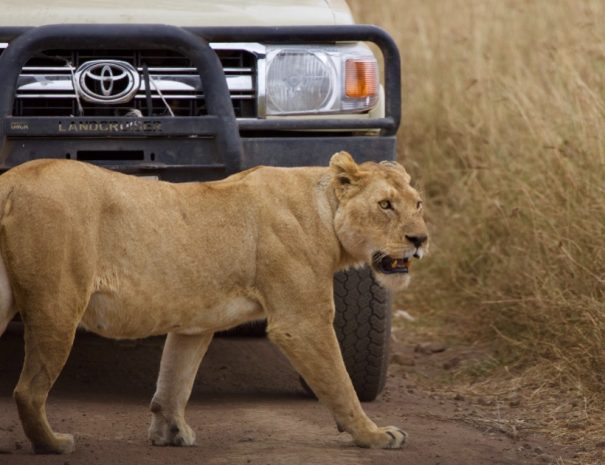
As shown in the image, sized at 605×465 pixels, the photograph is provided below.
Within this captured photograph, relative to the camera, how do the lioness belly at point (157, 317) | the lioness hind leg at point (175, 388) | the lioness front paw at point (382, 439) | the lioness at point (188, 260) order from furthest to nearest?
the lioness hind leg at point (175, 388), the lioness front paw at point (382, 439), the lioness belly at point (157, 317), the lioness at point (188, 260)

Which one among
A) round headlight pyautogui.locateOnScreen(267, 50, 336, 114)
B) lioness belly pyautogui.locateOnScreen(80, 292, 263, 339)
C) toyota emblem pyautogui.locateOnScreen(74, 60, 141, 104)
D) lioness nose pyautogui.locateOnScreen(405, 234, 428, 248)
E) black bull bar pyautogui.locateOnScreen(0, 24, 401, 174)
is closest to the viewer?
lioness belly pyautogui.locateOnScreen(80, 292, 263, 339)

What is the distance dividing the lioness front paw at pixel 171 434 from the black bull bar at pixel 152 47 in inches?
38.0

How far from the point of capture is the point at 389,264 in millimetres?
4617

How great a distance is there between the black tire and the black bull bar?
685 millimetres

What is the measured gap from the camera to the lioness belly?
4.39 meters

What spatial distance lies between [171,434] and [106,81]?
135 cm

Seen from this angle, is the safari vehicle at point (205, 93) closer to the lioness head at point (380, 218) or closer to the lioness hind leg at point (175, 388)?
the lioness head at point (380, 218)

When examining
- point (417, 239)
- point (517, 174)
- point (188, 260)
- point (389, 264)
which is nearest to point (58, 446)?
point (188, 260)

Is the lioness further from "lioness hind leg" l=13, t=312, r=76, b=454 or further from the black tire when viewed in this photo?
the black tire

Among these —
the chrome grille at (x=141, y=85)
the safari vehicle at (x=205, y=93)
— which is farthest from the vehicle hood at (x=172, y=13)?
the chrome grille at (x=141, y=85)

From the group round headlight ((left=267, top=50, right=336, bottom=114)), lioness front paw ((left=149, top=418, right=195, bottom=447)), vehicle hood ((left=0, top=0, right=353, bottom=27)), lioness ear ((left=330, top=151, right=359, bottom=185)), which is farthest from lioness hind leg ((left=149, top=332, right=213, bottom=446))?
vehicle hood ((left=0, top=0, right=353, bottom=27))

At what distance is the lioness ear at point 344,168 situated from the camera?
4656mm

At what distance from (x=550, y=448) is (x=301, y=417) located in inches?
36.9

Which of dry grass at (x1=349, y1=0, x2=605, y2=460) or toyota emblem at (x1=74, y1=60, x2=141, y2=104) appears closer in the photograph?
toyota emblem at (x1=74, y1=60, x2=141, y2=104)
